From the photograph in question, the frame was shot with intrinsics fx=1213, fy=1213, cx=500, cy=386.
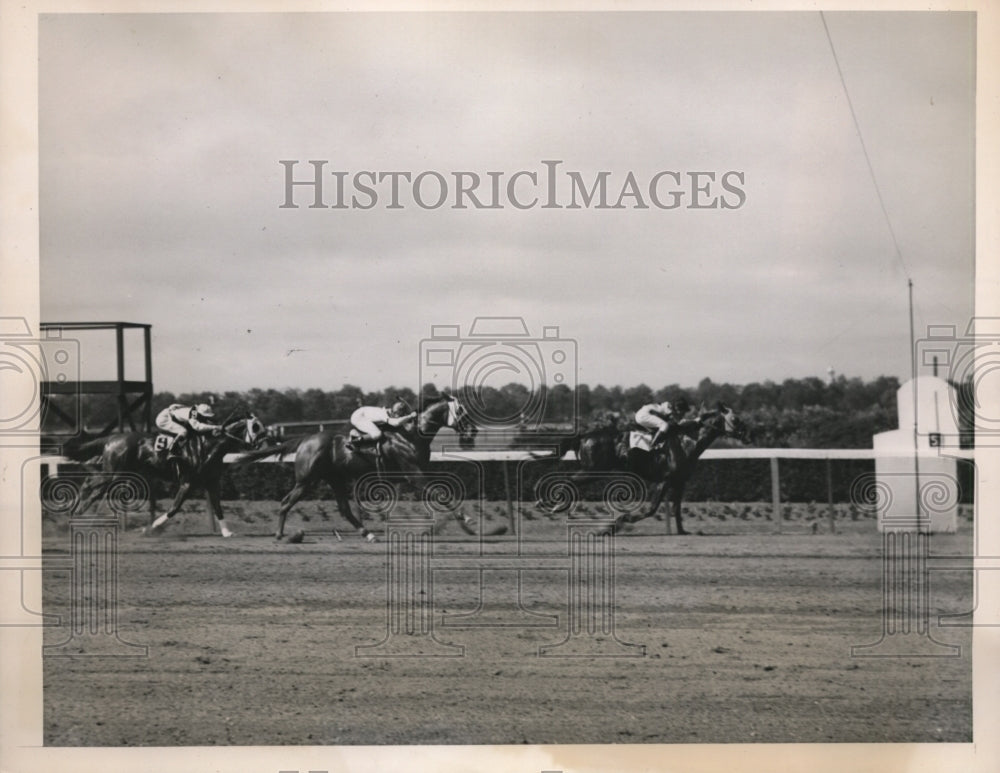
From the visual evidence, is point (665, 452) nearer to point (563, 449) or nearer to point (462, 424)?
point (563, 449)

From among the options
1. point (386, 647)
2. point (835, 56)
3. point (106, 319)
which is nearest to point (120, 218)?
point (106, 319)

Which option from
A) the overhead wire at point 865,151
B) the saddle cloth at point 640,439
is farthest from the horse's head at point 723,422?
the overhead wire at point 865,151

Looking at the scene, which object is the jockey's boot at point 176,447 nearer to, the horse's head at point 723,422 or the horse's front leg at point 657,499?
the horse's front leg at point 657,499

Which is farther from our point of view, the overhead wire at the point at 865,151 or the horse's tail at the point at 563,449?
the horse's tail at the point at 563,449

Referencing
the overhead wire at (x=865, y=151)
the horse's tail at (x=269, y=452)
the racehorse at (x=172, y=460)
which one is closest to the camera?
the overhead wire at (x=865, y=151)

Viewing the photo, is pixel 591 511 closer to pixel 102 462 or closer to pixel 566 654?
pixel 566 654

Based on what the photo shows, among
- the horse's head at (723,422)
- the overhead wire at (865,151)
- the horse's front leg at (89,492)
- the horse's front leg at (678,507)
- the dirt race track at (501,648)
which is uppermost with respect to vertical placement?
the overhead wire at (865,151)

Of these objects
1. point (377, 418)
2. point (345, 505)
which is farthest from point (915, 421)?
point (345, 505)
